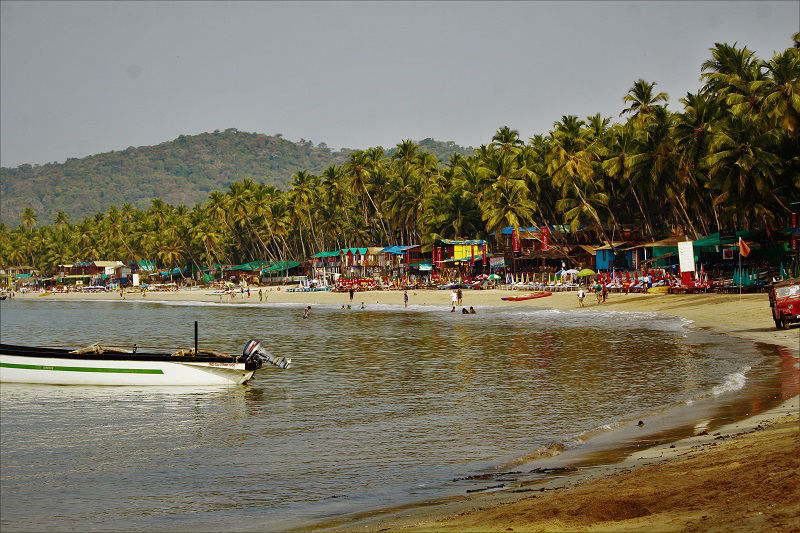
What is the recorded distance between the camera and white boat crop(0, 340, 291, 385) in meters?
25.5

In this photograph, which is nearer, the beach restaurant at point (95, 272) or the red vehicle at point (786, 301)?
the red vehicle at point (786, 301)

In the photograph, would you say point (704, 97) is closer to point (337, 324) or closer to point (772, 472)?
point (337, 324)

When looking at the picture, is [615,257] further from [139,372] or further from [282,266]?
[282,266]

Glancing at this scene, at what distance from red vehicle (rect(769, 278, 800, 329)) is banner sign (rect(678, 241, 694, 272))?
21.8 meters

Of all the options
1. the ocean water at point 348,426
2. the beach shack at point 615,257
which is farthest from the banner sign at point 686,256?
the beach shack at point 615,257

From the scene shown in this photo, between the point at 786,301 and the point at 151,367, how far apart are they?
24320 mm

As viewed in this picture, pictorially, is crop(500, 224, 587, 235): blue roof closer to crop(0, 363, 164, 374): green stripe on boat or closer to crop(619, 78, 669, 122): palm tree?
crop(619, 78, 669, 122): palm tree

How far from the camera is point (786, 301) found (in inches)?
1152

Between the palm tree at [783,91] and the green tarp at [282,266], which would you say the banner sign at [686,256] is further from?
the green tarp at [282,266]

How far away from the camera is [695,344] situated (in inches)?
1206

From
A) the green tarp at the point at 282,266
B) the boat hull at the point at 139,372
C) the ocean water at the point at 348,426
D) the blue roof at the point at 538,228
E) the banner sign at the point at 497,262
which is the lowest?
the ocean water at the point at 348,426

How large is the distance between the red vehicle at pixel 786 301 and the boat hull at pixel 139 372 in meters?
20.6

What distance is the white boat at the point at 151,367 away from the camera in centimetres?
→ 2547

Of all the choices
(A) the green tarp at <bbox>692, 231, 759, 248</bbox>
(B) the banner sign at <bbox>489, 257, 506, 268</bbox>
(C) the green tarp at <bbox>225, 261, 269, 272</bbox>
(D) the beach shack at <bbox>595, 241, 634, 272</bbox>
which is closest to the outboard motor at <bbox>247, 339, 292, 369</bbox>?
(A) the green tarp at <bbox>692, 231, 759, 248</bbox>
